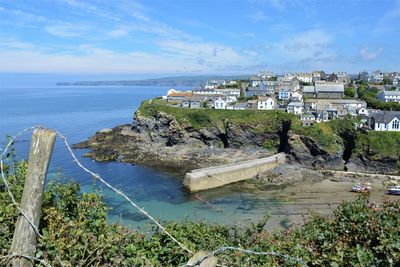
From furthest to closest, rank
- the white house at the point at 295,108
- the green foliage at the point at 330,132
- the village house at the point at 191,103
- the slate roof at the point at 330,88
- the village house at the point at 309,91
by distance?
the village house at the point at 309,91 < the slate roof at the point at 330,88 < the village house at the point at 191,103 < the white house at the point at 295,108 < the green foliage at the point at 330,132

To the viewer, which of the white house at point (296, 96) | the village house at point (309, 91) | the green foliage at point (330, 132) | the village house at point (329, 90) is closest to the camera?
the green foliage at point (330, 132)

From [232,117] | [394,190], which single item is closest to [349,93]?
[232,117]

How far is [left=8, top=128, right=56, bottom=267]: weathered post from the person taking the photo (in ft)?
10.0

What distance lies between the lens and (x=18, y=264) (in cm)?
315

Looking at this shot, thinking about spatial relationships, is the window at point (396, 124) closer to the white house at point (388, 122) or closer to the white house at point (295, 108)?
the white house at point (388, 122)

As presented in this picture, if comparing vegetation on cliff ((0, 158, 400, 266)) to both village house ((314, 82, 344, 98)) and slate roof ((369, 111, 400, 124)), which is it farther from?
village house ((314, 82, 344, 98))

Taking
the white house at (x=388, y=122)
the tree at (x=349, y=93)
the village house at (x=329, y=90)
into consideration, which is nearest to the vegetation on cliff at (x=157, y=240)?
the white house at (x=388, y=122)

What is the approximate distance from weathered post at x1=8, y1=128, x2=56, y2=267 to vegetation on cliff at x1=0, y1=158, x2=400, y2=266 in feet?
2.24

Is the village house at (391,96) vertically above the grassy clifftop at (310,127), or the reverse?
the village house at (391,96)

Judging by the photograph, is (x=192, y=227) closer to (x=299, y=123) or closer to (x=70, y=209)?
(x=70, y=209)

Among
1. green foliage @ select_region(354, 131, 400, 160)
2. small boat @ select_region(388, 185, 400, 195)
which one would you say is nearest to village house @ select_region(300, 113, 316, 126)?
green foliage @ select_region(354, 131, 400, 160)

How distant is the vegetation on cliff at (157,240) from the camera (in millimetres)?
4461

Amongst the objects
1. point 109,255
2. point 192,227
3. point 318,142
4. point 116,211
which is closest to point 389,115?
point 318,142

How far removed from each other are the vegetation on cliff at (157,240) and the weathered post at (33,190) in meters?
A: 0.68
